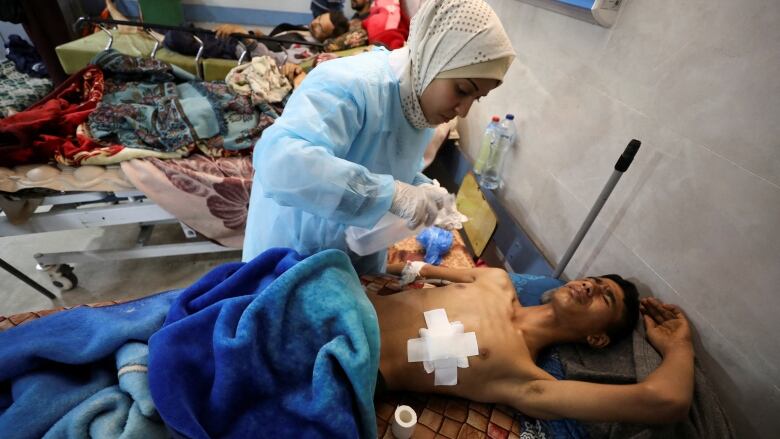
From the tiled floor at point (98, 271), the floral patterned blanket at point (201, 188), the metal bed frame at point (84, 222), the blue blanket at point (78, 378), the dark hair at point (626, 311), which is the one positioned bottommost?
the tiled floor at point (98, 271)

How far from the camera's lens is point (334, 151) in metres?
0.93

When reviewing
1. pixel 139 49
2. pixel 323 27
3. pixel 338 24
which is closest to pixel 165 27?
pixel 139 49

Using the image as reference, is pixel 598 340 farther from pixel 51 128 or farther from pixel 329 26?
pixel 329 26

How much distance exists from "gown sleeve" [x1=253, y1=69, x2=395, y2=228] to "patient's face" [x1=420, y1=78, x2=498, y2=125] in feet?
0.60

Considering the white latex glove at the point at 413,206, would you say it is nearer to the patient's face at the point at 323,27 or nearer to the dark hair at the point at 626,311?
the dark hair at the point at 626,311

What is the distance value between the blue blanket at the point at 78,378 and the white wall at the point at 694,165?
1.37 meters

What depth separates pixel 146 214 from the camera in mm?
1830

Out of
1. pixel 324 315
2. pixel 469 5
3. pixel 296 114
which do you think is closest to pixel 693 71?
pixel 469 5

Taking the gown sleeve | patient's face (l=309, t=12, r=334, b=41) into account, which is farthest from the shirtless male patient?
patient's face (l=309, t=12, r=334, b=41)

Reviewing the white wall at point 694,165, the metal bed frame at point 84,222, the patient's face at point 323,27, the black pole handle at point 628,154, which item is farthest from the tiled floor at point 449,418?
the patient's face at point 323,27

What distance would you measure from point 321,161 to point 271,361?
478mm

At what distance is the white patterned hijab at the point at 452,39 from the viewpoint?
2.81 ft

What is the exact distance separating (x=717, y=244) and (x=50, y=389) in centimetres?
157

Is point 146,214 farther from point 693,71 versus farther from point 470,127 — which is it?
point 693,71
